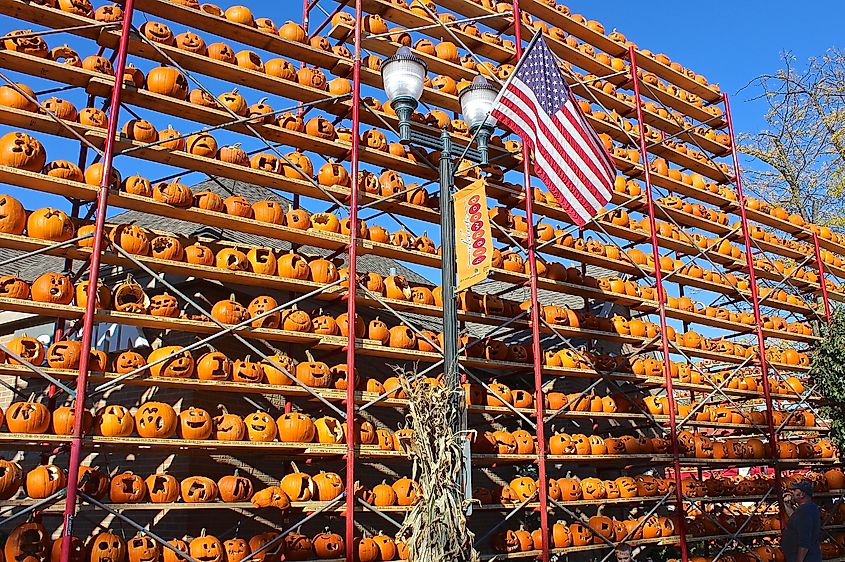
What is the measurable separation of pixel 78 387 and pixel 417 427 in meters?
3.21

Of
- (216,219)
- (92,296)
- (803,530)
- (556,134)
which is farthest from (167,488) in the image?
(803,530)

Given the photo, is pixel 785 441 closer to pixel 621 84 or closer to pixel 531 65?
pixel 621 84

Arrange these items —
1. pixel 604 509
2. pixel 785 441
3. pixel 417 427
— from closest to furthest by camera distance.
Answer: pixel 417 427, pixel 604 509, pixel 785 441

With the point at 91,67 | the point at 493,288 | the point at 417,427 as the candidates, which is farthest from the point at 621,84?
the point at 417,427

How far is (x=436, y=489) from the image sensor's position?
222 inches

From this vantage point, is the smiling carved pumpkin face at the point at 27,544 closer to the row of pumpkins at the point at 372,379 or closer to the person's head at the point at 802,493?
the row of pumpkins at the point at 372,379

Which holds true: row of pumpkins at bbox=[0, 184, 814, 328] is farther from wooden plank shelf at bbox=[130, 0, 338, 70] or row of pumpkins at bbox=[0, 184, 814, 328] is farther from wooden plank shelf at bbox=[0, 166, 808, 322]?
wooden plank shelf at bbox=[130, 0, 338, 70]

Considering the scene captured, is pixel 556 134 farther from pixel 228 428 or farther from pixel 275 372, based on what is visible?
pixel 228 428

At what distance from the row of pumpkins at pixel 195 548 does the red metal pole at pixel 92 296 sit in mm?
314

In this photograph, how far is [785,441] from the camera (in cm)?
1389

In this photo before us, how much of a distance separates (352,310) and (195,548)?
291 centimetres

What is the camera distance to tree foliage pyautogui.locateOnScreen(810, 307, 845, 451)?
14.4m

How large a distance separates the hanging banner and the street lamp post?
0.49 meters

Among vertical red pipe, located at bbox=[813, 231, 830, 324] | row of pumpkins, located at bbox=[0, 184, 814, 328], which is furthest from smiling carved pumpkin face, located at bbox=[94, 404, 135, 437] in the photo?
vertical red pipe, located at bbox=[813, 231, 830, 324]
